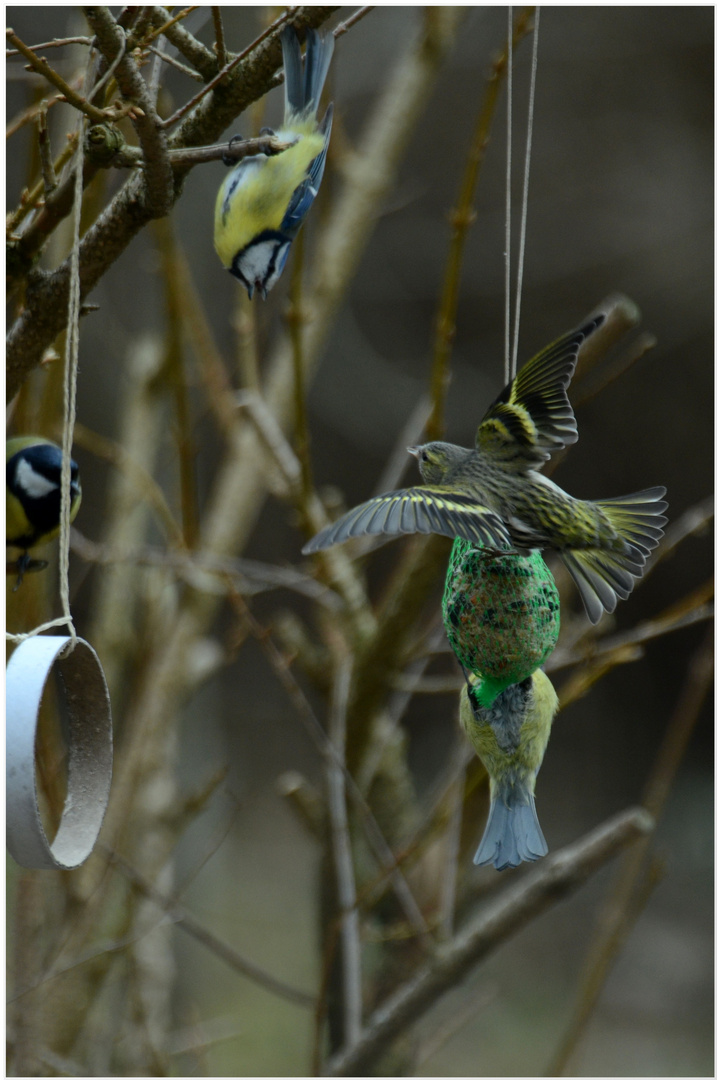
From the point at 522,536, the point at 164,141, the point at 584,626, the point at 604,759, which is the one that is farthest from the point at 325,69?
the point at 604,759

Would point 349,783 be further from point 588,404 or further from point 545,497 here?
point 588,404

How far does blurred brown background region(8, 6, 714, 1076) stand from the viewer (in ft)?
13.5

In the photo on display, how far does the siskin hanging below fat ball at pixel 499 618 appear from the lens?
3.01 feet

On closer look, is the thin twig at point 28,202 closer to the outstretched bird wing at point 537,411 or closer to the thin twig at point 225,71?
the thin twig at point 225,71

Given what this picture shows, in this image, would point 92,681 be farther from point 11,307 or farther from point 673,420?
point 673,420

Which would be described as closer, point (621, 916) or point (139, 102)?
point (139, 102)

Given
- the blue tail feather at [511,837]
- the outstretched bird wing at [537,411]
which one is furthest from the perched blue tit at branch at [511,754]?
the outstretched bird wing at [537,411]

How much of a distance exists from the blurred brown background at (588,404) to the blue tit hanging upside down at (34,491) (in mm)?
2758

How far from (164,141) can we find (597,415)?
409 cm

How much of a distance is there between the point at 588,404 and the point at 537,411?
312 centimetres

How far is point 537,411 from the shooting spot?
3.06 feet

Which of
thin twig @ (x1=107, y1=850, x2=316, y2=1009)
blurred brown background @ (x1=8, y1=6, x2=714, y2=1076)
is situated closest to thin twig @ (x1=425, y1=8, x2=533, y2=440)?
thin twig @ (x1=107, y1=850, x2=316, y2=1009)

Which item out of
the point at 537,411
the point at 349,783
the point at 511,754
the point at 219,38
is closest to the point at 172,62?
the point at 219,38

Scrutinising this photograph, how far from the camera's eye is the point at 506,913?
122 cm
